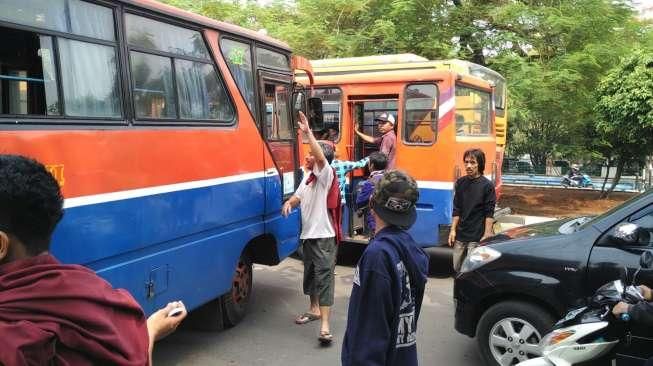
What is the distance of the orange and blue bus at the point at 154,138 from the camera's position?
322cm

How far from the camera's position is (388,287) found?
236 centimetres

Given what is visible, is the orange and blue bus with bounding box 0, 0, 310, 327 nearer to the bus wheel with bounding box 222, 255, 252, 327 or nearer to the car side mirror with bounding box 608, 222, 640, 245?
the bus wheel with bounding box 222, 255, 252, 327

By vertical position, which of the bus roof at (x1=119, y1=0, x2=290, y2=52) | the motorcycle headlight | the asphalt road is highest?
the bus roof at (x1=119, y1=0, x2=290, y2=52)

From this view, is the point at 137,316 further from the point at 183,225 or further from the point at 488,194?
the point at 488,194

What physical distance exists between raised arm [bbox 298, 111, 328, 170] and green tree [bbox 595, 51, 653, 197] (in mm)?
10201

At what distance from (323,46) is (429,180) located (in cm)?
638

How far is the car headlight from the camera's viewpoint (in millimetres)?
4328

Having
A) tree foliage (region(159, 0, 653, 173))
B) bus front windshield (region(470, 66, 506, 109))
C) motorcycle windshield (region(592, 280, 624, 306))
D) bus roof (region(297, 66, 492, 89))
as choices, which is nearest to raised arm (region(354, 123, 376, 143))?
bus roof (region(297, 66, 492, 89))

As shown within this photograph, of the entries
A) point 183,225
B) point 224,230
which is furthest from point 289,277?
point 183,225

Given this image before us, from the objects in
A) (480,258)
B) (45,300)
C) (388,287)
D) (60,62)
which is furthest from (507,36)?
(45,300)

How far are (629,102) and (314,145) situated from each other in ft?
35.4

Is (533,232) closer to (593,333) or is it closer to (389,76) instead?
(593,333)

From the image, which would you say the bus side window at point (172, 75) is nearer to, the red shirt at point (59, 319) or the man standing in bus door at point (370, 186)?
the man standing in bus door at point (370, 186)

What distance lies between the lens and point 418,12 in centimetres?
1264
